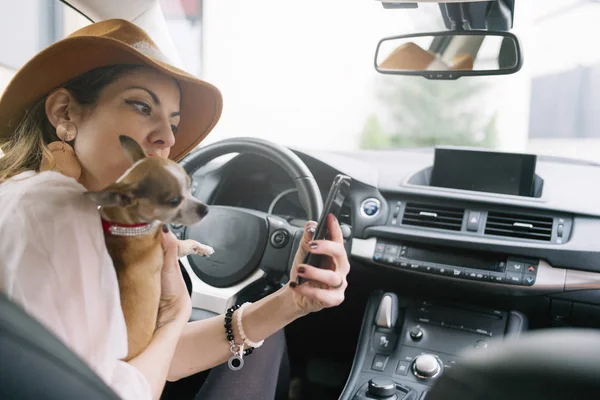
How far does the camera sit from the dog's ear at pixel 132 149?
775 mm

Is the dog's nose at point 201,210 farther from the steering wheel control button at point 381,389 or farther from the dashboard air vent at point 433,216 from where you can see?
the dashboard air vent at point 433,216

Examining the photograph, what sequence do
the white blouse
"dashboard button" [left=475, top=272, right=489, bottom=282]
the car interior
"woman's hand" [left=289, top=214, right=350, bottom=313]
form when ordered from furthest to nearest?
1. "dashboard button" [left=475, top=272, right=489, bottom=282]
2. the car interior
3. "woman's hand" [left=289, top=214, right=350, bottom=313]
4. the white blouse

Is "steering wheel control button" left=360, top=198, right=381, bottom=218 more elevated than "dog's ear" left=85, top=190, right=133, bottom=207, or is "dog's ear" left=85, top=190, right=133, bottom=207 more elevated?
"dog's ear" left=85, top=190, right=133, bottom=207

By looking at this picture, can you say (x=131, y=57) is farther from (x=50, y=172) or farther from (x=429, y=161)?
(x=429, y=161)

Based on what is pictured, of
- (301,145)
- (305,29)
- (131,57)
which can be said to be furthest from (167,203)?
(301,145)

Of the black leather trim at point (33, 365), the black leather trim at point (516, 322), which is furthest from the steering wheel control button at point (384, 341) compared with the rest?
the black leather trim at point (33, 365)

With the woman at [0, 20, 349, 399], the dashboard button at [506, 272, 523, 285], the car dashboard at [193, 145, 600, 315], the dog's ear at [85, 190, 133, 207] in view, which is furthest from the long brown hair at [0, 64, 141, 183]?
the dashboard button at [506, 272, 523, 285]

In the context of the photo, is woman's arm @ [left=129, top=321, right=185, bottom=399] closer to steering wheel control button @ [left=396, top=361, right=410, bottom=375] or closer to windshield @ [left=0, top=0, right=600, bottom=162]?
windshield @ [left=0, top=0, right=600, bottom=162]

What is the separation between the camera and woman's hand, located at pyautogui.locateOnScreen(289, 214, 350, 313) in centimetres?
111

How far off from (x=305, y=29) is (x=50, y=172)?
80 centimetres

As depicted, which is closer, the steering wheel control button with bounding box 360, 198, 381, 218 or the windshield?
the windshield

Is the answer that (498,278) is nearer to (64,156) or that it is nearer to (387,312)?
(387,312)

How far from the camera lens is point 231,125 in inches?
55.8

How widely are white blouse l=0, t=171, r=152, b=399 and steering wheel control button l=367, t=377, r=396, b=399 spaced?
3.38 feet
